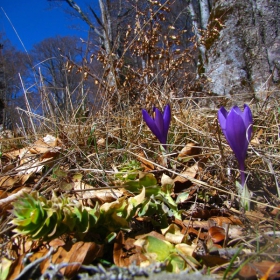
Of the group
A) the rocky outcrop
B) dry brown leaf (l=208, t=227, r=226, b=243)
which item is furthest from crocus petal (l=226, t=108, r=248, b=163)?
the rocky outcrop

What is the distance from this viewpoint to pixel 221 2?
3.21m

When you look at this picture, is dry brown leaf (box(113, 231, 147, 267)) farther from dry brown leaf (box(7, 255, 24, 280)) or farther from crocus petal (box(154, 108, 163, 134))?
crocus petal (box(154, 108, 163, 134))

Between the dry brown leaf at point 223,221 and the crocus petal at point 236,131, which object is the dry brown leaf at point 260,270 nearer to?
the dry brown leaf at point 223,221

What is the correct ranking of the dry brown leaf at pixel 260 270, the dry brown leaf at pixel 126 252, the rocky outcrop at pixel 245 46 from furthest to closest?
1. the rocky outcrop at pixel 245 46
2. the dry brown leaf at pixel 126 252
3. the dry brown leaf at pixel 260 270

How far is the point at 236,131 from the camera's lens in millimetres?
858

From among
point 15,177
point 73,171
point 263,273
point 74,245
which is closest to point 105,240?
point 74,245

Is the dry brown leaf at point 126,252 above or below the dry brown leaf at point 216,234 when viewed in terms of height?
above

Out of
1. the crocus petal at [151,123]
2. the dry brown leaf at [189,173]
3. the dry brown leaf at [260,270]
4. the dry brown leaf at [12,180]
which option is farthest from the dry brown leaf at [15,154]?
the dry brown leaf at [260,270]

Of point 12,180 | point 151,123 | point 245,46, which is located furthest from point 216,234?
point 245,46

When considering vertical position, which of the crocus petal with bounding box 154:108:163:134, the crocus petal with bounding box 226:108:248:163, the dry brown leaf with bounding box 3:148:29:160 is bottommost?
the crocus petal with bounding box 226:108:248:163

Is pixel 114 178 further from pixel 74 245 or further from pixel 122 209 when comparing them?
pixel 74 245

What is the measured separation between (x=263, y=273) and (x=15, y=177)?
102 centimetres

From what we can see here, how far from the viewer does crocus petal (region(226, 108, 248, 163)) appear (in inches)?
33.0

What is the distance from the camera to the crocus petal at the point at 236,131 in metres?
0.84
